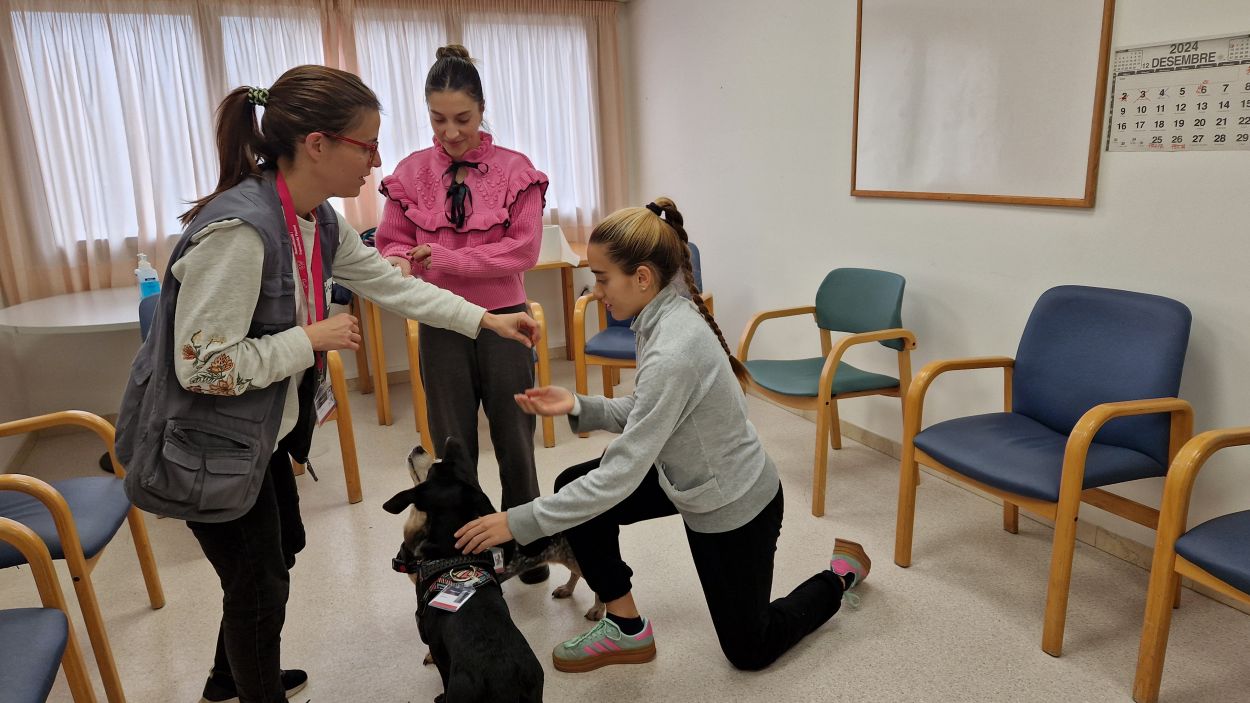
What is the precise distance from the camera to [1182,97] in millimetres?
2074

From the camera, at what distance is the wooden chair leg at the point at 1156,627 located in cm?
163

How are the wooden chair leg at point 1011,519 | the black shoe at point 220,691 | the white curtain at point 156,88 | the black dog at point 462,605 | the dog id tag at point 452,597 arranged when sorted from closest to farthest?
the black dog at point 462,605
the dog id tag at point 452,597
the black shoe at point 220,691
the wooden chair leg at point 1011,519
the white curtain at point 156,88

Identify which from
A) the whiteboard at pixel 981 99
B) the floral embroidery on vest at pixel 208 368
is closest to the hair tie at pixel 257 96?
the floral embroidery on vest at pixel 208 368

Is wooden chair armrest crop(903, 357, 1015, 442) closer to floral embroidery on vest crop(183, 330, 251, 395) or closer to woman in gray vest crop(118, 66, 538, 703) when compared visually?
woman in gray vest crop(118, 66, 538, 703)

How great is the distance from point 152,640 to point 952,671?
2118 mm

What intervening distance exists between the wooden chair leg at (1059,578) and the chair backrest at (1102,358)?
39 cm

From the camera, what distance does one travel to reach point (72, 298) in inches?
146

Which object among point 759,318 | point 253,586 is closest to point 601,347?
point 759,318

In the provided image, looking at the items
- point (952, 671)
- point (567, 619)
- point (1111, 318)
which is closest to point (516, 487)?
point (567, 619)

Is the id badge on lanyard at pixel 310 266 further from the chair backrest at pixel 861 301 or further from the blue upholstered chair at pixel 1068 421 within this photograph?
the chair backrest at pixel 861 301

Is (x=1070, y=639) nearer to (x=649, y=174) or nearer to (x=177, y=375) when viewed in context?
(x=177, y=375)

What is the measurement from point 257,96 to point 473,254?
2.95 ft

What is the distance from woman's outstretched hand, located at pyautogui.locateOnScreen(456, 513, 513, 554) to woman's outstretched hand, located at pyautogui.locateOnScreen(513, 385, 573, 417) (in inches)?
11.3

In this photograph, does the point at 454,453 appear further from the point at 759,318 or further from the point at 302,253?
the point at 759,318
